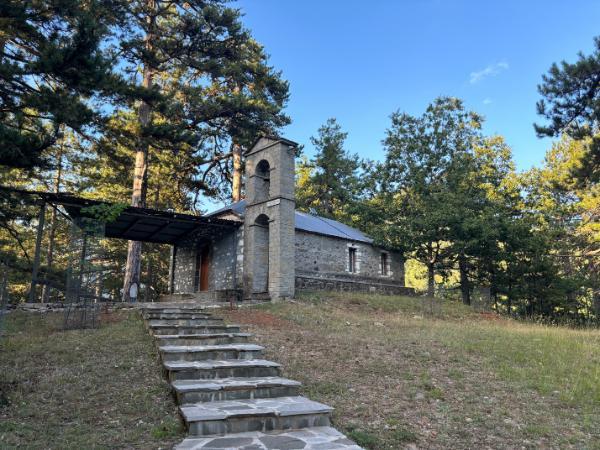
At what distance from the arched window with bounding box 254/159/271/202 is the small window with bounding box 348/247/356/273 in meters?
6.53

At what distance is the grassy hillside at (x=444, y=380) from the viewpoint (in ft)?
16.3

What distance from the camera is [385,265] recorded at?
2473cm

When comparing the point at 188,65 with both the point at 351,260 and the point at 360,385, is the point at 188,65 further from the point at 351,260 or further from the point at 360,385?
the point at 360,385

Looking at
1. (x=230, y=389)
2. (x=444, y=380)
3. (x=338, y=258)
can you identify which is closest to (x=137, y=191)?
(x=338, y=258)

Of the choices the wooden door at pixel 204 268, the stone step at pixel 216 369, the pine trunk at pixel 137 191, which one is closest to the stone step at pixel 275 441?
the stone step at pixel 216 369

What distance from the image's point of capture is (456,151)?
2777cm

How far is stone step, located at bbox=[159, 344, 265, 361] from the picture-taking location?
643cm

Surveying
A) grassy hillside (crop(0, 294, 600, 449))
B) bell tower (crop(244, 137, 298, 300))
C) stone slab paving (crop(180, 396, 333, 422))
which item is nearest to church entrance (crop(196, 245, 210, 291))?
bell tower (crop(244, 137, 298, 300))

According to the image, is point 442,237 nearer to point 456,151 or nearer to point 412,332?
point 456,151

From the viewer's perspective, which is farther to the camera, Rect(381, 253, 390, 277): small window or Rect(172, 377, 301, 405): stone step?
Rect(381, 253, 390, 277): small window

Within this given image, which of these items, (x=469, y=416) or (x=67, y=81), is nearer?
(x=469, y=416)

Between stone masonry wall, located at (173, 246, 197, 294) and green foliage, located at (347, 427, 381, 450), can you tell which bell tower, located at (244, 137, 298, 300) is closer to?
stone masonry wall, located at (173, 246, 197, 294)

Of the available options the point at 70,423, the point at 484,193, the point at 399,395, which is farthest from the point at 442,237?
the point at 70,423

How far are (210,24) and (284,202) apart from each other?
8.04 metres
